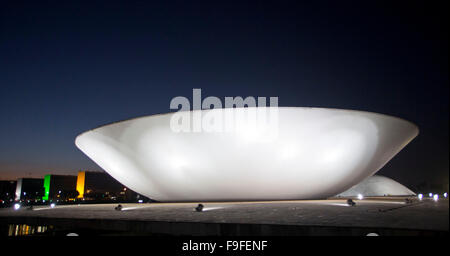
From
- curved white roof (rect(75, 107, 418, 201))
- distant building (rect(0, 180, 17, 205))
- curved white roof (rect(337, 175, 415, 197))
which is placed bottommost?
distant building (rect(0, 180, 17, 205))

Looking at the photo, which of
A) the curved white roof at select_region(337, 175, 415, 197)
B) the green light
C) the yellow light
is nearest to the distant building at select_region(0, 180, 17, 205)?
the green light

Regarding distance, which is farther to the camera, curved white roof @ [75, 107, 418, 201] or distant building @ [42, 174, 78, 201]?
distant building @ [42, 174, 78, 201]

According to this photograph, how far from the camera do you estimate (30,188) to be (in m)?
48.5

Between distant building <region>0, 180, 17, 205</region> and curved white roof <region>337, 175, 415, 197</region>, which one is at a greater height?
curved white roof <region>337, 175, 415, 197</region>

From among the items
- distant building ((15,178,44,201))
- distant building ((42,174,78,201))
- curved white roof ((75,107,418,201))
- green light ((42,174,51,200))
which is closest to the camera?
curved white roof ((75,107,418,201))

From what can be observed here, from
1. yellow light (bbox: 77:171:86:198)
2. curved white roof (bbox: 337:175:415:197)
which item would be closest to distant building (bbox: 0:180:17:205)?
yellow light (bbox: 77:171:86:198)

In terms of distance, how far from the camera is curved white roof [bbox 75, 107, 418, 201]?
7.82 metres

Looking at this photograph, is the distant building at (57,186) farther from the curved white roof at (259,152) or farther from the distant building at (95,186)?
the curved white roof at (259,152)

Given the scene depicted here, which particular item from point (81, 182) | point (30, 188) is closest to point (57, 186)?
point (81, 182)

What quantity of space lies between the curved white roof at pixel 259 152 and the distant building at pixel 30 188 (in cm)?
4566

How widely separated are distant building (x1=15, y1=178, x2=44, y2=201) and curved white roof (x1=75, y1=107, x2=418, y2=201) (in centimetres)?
4566

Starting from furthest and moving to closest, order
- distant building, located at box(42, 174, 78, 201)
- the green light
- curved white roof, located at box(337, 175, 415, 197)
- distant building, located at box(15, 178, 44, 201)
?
distant building, located at box(15, 178, 44, 201), the green light, distant building, located at box(42, 174, 78, 201), curved white roof, located at box(337, 175, 415, 197)

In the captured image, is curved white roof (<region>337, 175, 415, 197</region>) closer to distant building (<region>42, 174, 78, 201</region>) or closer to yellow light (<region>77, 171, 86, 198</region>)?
yellow light (<region>77, 171, 86, 198</region>)
